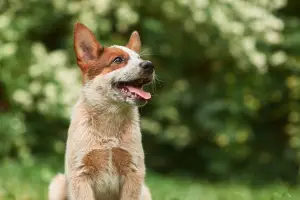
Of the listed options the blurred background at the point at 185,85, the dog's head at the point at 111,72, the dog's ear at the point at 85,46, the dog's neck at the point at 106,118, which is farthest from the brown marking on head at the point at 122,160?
the blurred background at the point at 185,85

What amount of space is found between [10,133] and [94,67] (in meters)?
6.30

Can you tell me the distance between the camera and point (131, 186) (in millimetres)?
4512

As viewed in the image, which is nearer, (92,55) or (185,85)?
(92,55)

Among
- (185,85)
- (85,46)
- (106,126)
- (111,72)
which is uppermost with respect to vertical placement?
(85,46)

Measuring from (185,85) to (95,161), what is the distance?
9.06 meters

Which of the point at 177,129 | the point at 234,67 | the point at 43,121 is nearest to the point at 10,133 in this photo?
the point at 43,121

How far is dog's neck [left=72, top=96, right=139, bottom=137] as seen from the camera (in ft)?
15.1

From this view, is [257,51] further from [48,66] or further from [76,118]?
[76,118]

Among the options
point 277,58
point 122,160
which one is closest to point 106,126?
point 122,160

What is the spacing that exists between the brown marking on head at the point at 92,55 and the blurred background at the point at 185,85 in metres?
3.70

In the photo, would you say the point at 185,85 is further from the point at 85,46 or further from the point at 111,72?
the point at 111,72

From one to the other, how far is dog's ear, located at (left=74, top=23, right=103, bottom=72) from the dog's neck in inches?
12.2

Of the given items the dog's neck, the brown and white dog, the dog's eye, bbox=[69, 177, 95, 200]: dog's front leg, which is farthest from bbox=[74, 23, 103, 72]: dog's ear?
bbox=[69, 177, 95, 200]: dog's front leg

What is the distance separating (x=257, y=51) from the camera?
11555 mm
